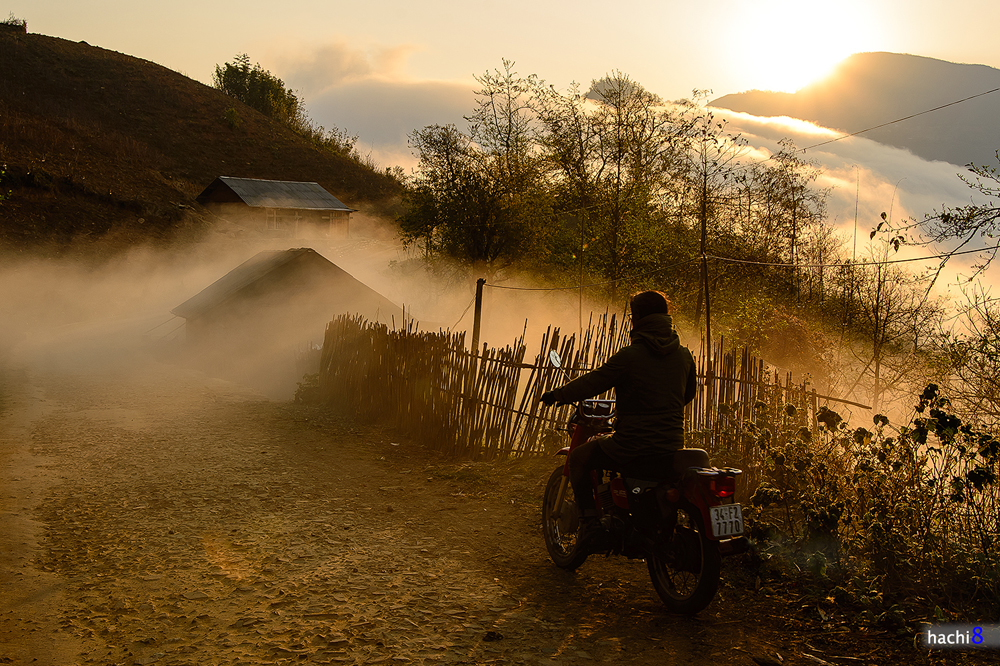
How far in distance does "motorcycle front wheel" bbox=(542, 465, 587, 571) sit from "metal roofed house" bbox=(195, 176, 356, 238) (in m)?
47.8

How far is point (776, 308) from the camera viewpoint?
25938mm

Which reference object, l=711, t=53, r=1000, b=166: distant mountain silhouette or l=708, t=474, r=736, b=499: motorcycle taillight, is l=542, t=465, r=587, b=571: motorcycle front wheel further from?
l=711, t=53, r=1000, b=166: distant mountain silhouette

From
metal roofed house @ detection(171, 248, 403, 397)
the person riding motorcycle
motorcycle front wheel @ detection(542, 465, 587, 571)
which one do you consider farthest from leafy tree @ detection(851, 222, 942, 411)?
the person riding motorcycle

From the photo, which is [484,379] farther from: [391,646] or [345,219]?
[345,219]

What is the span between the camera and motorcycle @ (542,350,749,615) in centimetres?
429

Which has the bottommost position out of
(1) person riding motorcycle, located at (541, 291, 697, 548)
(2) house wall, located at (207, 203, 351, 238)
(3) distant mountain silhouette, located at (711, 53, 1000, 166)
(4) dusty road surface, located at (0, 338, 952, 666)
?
(4) dusty road surface, located at (0, 338, 952, 666)

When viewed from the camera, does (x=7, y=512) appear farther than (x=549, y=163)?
No

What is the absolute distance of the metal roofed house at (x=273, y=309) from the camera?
20875mm

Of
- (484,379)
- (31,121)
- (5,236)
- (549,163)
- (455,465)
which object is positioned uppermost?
(31,121)

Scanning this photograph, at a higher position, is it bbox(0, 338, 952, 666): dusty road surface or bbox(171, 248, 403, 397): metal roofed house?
bbox(171, 248, 403, 397): metal roofed house

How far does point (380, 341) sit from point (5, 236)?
32282mm

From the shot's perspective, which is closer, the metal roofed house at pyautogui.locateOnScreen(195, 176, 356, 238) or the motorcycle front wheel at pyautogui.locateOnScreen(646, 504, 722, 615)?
the motorcycle front wheel at pyautogui.locateOnScreen(646, 504, 722, 615)

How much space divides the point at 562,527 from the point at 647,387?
139 cm

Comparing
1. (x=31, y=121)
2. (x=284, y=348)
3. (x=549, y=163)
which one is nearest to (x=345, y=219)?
(x=31, y=121)
